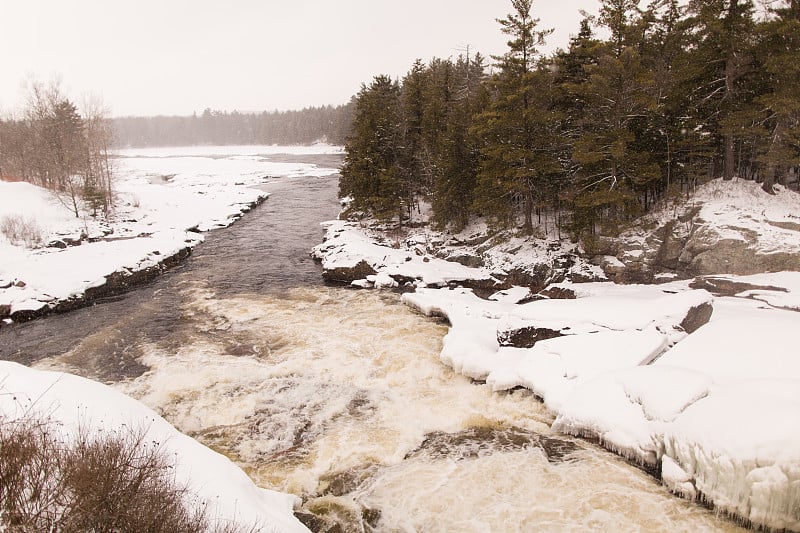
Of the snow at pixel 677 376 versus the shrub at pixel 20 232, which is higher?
the shrub at pixel 20 232

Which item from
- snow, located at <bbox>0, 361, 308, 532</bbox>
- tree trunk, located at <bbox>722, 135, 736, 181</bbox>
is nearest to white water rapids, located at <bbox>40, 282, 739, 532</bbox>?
snow, located at <bbox>0, 361, 308, 532</bbox>

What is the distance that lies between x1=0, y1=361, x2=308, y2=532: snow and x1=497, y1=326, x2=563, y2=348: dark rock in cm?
907

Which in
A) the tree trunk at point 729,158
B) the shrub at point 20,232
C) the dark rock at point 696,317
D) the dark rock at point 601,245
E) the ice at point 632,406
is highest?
the tree trunk at point 729,158

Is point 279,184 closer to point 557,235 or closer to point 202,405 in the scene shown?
point 557,235

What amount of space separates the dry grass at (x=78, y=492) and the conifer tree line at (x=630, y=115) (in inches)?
755

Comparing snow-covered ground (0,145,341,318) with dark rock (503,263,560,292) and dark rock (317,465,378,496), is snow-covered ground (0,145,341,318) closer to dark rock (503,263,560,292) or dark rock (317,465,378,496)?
dark rock (317,465,378,496)

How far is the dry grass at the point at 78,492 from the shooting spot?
444 centimetres

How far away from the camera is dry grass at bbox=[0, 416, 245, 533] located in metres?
4.44

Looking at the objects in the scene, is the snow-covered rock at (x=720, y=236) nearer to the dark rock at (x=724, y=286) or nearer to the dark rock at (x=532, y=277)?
the dark rock at (x=724, y=286)

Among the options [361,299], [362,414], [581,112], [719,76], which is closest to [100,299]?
[361,299]

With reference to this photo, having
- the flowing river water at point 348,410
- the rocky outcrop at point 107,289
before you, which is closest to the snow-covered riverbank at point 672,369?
the flowing river water at point 348,410

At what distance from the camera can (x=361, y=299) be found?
2114 cm

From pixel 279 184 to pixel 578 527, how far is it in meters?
58.7

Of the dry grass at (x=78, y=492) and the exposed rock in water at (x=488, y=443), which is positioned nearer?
the dry grass at (x=78, y=492)
